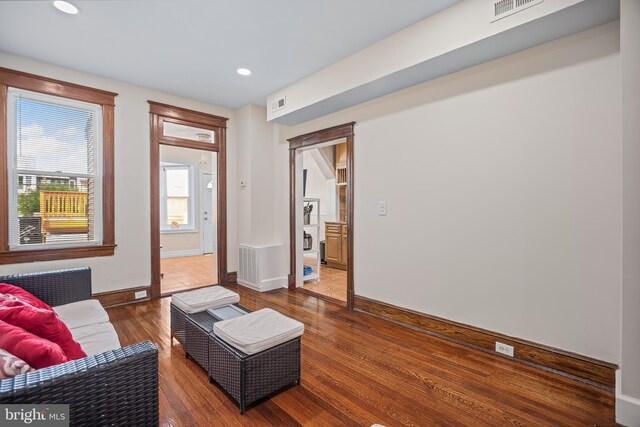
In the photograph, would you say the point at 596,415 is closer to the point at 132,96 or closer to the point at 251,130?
the point at 251,130

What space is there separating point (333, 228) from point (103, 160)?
13.2 feet

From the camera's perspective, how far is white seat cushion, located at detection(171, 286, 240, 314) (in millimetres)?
2482

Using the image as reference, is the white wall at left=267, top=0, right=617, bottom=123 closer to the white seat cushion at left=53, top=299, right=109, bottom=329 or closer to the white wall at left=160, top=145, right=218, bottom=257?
the white seat cushion at left=53, top=299, right=109, bottom=329

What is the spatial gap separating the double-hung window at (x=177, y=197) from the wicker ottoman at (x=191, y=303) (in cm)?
558

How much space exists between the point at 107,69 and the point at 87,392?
3554mm

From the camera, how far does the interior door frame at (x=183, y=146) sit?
405 centimetres

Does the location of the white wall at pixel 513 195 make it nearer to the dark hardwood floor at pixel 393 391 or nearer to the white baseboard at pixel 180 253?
the dark hardwood floor at pixel 393 391

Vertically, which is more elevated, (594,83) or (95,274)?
(594,83)

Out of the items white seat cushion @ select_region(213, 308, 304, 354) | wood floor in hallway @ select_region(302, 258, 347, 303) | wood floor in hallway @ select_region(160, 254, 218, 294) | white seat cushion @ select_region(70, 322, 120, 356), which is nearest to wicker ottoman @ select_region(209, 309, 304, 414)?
white seat cushion @ select_region(213, 308, 304, 354)

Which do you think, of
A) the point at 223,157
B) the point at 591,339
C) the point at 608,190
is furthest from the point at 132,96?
the point at 591,339

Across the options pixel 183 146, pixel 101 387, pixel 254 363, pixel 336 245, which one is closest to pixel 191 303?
pixel 254 363

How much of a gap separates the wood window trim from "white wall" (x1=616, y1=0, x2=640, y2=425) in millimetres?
4668

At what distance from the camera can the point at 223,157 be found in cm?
476

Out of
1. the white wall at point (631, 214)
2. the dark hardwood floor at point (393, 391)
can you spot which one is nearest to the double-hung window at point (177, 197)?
the dark hardwood floor at point (393, 391)
